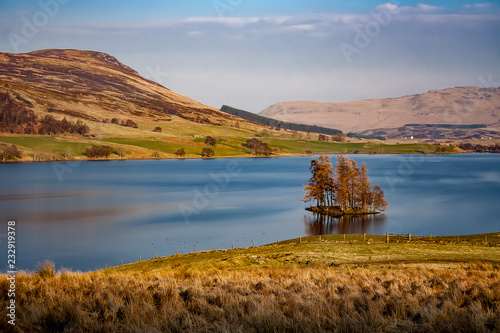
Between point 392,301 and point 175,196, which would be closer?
point 392,301

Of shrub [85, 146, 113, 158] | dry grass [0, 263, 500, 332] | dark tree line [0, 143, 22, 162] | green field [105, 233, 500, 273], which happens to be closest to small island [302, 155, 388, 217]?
green field [105, 233, 500, 273]

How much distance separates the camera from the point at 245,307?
10.0 meters

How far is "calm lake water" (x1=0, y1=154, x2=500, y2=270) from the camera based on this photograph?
163 ft

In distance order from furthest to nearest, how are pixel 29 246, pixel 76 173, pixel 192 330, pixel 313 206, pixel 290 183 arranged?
pixel 76 173 < pixel 290 183 < pixel 313 206 < pixel 29 246 < pixel 192 330

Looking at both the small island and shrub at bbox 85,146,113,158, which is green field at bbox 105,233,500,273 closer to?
the small island

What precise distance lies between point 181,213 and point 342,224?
2556cm

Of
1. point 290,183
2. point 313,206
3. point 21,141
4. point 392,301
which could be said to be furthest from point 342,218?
point 21,141

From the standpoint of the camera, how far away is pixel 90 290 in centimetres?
1209

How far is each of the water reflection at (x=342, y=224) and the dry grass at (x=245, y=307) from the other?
1826 inches

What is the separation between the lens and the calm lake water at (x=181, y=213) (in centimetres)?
4981

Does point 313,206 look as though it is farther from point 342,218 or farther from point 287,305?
point 287,305

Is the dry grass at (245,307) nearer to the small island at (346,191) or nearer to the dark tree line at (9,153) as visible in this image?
the small island at (346,191)

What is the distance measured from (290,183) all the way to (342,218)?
1747 inches

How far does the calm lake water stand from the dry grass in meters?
31.5
